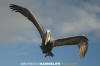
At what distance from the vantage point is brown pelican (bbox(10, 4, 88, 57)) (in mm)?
29281

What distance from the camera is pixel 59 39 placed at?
30594 millimetres

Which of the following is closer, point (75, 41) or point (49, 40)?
point (49, 40)

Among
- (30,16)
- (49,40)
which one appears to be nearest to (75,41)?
(49,40)

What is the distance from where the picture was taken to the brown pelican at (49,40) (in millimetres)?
29281

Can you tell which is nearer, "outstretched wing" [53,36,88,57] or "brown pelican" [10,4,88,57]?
"brown pelican" [10,4,88,57]

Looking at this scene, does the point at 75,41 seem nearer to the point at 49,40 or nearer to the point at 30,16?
the point at 49,40

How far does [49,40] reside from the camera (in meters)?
29.9

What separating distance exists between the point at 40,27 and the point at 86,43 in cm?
559

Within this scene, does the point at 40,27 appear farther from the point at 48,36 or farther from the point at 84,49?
the point at 84,49

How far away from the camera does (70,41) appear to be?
3097 cm

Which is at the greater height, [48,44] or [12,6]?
[12,6]

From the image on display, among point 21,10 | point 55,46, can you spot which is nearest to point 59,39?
point 55,46

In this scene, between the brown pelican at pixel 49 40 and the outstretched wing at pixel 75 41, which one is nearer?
the brown pelican at pixel 49 40

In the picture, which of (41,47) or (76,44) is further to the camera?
(76,44)
